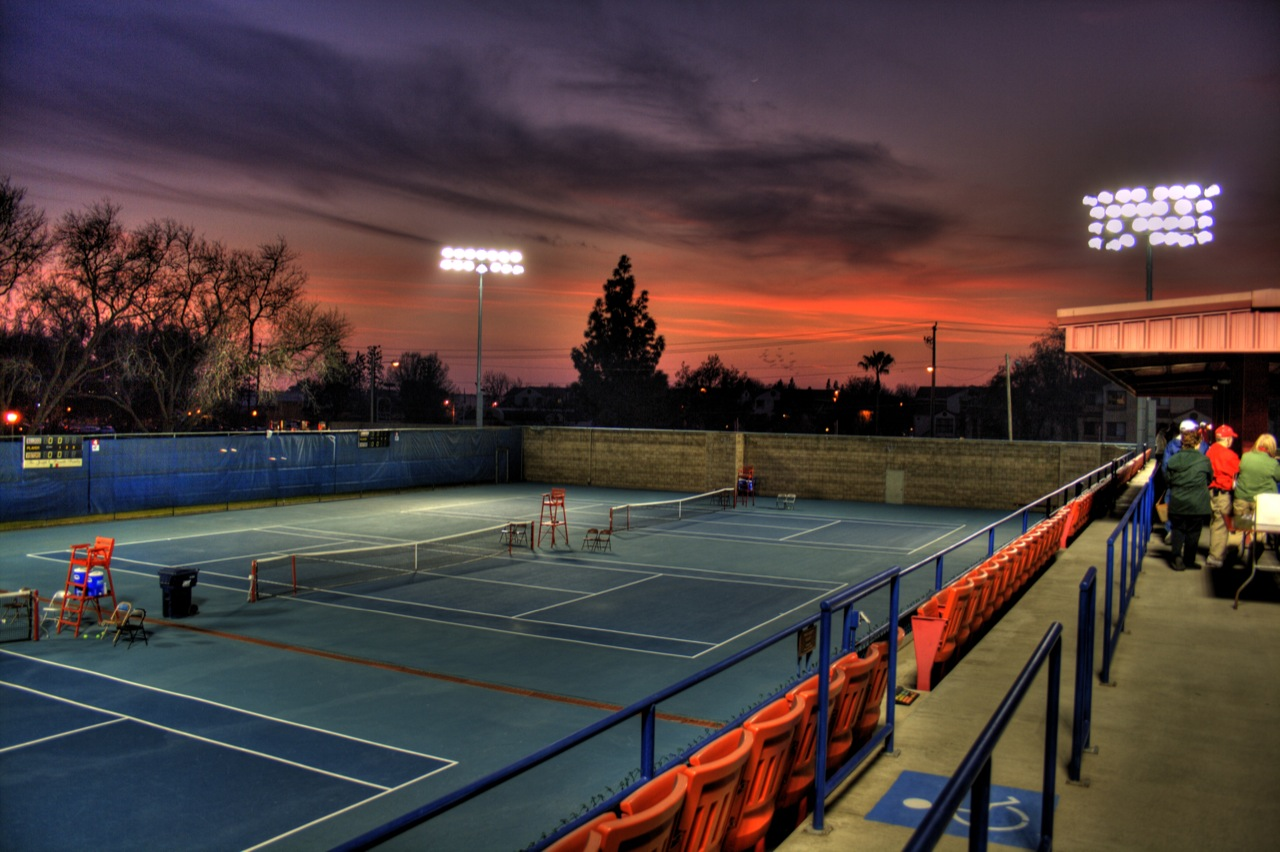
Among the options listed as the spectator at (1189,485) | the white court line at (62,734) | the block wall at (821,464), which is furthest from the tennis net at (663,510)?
the spectator at (1189,485)

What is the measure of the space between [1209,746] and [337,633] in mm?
15734

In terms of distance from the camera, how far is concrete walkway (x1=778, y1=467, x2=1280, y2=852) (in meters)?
5.66

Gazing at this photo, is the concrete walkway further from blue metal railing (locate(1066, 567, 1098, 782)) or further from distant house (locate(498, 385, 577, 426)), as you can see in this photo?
distant house (locate(498, 385, 577, 426))

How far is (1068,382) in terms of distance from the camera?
94250 mm

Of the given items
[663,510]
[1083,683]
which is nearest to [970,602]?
[1083,683]

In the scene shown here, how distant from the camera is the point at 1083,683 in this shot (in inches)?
257

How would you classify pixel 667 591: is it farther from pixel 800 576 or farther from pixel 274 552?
pixel 274 552

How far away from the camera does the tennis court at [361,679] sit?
10609 mm

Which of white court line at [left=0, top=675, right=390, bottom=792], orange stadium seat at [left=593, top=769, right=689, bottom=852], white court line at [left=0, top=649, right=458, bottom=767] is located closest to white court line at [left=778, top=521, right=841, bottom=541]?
white court line at [left=0, top=649, right=458, bottom=767]

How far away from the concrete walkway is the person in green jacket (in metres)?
1.32

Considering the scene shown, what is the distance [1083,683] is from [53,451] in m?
36.8

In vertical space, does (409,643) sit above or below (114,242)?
below

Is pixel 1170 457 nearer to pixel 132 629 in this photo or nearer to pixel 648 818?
pixel 648 818

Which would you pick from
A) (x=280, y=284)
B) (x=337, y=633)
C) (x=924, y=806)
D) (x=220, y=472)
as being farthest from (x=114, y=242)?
(x=924, y=806)
